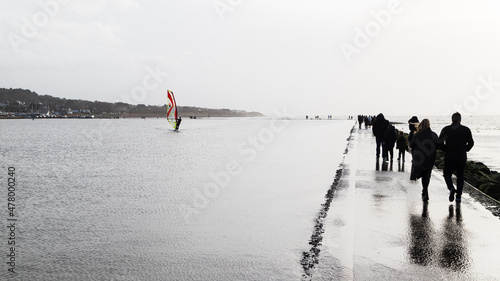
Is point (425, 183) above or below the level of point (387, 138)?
below

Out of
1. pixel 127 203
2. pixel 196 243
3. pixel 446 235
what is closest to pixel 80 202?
pixel 127 203

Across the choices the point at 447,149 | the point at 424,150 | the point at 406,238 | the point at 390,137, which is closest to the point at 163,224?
the point at 406,238

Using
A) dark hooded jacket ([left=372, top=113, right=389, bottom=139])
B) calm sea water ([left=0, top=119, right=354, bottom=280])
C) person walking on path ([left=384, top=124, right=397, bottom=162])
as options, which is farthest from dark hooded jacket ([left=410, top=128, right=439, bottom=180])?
dark hooded jacket ([left=372, top=113, right=389, bottom=139])

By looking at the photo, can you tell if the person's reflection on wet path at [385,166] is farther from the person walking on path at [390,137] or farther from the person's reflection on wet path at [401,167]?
the person walking on path at [390,137]

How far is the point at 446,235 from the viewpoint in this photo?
6.77 meters

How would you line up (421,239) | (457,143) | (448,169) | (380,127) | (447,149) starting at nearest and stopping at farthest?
(421,239), (457,143), (447,149), (448,169), (380,127)

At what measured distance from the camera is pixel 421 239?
6.55 meters

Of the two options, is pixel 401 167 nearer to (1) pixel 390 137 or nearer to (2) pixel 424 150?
(1) pixel 390 137

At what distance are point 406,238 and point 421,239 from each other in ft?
0.73

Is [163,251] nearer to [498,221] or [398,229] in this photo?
[398,229]

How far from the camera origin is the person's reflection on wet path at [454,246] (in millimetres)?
5432

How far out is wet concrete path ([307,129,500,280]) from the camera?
17.2 ft

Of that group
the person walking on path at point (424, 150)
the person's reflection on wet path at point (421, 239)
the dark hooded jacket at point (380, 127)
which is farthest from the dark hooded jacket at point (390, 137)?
the person's reflection on wet path at point (421, 239)

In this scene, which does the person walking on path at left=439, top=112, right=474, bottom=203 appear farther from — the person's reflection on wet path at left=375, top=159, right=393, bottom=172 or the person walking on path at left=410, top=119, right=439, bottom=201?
the person's reflection on wet path at left=375, top=159, right=393, bottom=172
